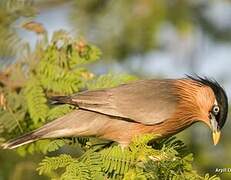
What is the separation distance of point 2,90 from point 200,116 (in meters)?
1.92

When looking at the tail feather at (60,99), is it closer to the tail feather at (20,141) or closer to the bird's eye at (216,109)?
the tail feather at (20,141)

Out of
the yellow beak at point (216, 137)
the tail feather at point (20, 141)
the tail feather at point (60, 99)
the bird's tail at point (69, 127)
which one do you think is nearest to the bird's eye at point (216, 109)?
the yellow beak at point (216, 137)

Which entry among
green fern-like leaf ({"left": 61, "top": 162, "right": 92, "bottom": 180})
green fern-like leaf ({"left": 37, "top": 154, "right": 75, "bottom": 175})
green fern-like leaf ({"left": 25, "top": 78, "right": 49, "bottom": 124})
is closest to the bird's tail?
green fern-like leaf ({"left": 25, "top": 78, "right": 49, "bottom": 124})

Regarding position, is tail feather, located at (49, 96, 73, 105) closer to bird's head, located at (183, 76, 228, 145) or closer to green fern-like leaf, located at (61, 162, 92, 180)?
green fern-like leaf, located at (61, 162, 92, 180)

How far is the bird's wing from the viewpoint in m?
6.22

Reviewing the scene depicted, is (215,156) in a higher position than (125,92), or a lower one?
lower

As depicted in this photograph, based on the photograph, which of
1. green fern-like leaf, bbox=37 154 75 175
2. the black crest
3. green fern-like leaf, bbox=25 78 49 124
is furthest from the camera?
the black crest

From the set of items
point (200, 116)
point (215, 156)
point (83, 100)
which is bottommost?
point (215, 156)

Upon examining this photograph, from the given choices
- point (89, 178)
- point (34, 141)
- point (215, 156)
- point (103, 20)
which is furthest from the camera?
point (103, 20)

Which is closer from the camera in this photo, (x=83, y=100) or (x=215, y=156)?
(x=83, y=100)

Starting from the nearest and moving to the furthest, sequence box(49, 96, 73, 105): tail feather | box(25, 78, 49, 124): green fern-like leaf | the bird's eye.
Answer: box(49, 96, 73, 105): tail feather < box(25, 78, 49, 124): green fern-like leaf < the bird's eye

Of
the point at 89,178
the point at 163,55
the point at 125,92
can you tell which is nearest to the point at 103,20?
the point at 163,55

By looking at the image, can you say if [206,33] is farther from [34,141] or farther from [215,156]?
[34,141]

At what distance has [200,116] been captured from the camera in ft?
22.6
